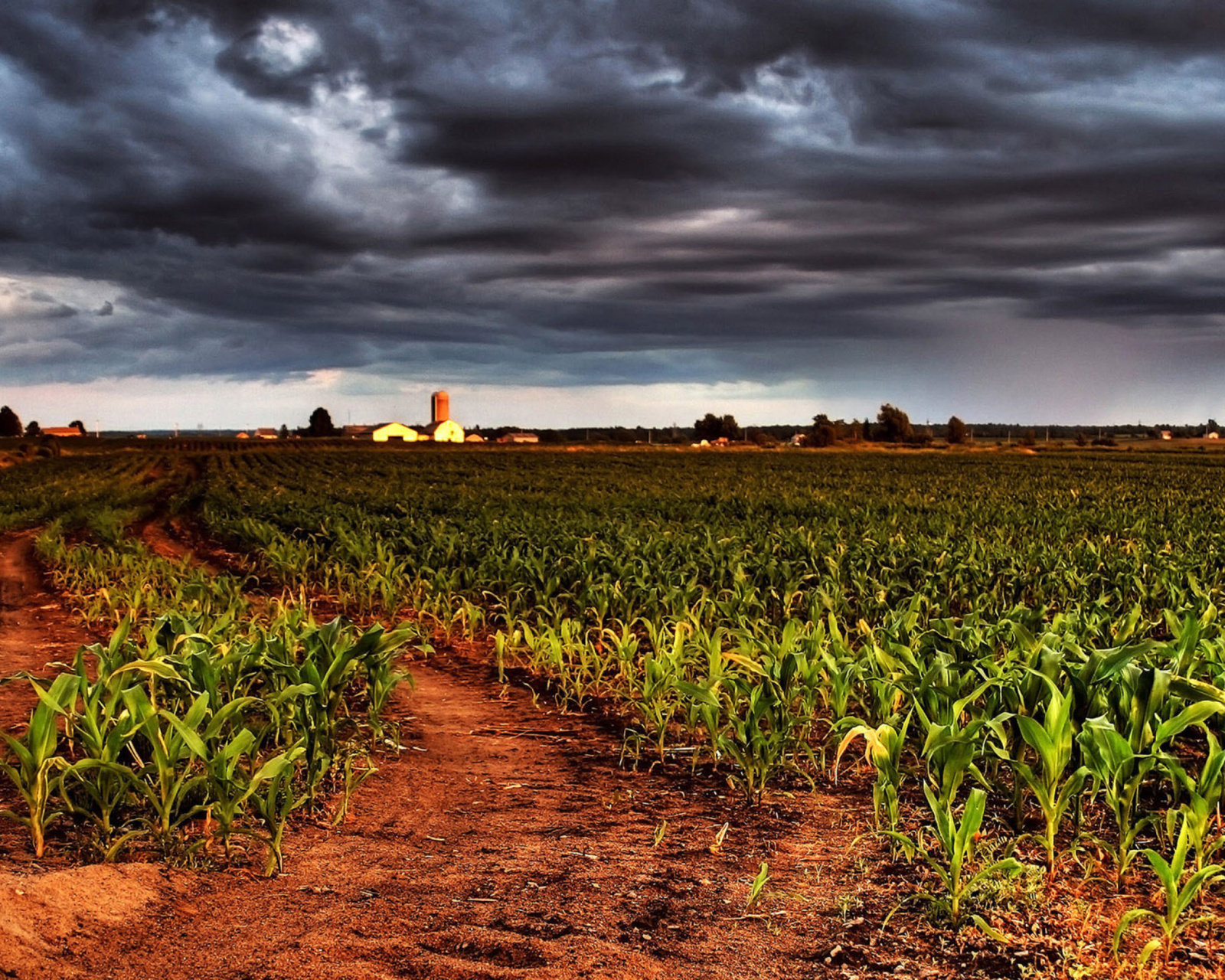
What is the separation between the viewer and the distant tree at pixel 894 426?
147 meters

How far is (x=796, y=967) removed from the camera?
11.2 feet

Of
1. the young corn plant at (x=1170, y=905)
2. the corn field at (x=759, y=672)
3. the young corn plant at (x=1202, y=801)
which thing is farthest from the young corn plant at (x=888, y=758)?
the young corn plant at (x=1202, y=801)

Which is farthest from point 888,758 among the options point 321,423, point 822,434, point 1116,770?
point 321,423

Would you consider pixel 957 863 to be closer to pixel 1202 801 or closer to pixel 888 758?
pixel 888 758

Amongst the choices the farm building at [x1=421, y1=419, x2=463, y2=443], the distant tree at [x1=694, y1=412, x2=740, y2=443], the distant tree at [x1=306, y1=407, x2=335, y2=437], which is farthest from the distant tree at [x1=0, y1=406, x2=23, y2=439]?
the distant tree at [x1=694, y1=412, x2=740, y2=443]

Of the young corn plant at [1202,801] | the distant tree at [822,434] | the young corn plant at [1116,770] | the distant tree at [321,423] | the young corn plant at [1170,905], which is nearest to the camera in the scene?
the young corn plant at [1170,905]

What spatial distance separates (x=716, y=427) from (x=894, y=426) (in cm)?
3370

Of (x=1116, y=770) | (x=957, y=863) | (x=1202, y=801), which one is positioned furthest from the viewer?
(x=1116, y=770)

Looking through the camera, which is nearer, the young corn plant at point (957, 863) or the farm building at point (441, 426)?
the young corn plant at point (957, 863)

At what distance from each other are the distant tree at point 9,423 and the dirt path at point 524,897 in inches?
6204

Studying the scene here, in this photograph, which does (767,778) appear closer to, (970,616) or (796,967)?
(796,967)

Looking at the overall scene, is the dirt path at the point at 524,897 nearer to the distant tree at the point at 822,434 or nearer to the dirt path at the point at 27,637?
the dirt path at the point at 27,637

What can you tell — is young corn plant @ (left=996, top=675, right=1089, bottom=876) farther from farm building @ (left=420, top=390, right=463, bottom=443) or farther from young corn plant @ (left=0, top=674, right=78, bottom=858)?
farm building @ (left=420, top=390, right=463, bottom=443)

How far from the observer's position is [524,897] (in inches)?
153
